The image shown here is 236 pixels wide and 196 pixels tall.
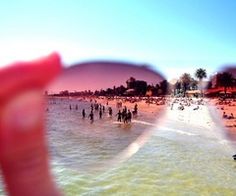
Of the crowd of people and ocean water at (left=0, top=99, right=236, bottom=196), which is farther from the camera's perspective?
ocean water at (left=0, top=99, right=236, bottom=196)

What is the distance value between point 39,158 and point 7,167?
0.07m

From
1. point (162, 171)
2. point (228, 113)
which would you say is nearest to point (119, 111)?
point (162, 171)

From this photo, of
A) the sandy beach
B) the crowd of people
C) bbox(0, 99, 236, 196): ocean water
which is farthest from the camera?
the sandy beach

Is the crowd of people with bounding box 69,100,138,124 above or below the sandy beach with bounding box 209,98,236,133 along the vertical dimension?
above

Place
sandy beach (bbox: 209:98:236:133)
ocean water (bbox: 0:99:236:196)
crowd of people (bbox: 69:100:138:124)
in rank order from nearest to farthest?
crowd of people (bbox: 69:100:138:124)
ocean water (bbox: 0:99:236:196)
sandy beach (bbox: 209:98:236:133)

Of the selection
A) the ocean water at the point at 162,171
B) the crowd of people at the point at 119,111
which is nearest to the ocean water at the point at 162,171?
the ocean water at the point at 162,171

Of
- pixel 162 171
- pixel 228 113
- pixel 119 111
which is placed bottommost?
pixel 162 171

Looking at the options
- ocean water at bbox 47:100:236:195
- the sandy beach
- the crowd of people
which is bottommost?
ocean water at bbox 47:100:236:195

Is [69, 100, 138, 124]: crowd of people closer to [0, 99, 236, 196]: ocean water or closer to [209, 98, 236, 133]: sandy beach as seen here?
[0, 99, 236, 196]: ocean water

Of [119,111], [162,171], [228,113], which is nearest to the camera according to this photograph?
[119,111]

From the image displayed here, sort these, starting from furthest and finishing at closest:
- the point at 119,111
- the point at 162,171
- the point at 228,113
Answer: the point at 228,113 < the point at 162,171 < the point at 119,111

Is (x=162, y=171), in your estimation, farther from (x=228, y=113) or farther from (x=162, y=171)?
(x=228, y=113)

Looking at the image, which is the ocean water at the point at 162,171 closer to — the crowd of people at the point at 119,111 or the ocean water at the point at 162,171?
the ocean water at the point at 162,171

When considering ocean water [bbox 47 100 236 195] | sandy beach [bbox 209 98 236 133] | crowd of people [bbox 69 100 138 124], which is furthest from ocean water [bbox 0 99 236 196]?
sandy beach [bbox 209 98 236 133]
